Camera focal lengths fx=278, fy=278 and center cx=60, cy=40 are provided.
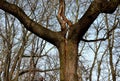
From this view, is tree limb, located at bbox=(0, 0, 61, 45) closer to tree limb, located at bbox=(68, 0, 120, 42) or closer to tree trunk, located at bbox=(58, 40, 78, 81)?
tree trunk, located at bbox=(58, 40, 78, 81)

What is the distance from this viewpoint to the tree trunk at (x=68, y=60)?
6.21 metres

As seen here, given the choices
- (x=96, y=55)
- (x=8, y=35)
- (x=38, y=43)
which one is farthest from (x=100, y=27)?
(x=8, y=35)

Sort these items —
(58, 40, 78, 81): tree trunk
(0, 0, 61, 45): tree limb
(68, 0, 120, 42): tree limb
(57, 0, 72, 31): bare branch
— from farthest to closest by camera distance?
(57, 0, 72, 31): bare branch, (0, 0, 61, 45): tree limb, (68, 0, 120, 42): tree limb, (58, 40, 78, 81): tree trunk

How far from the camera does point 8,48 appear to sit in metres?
14.1

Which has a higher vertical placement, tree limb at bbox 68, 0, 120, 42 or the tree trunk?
tree limb at bbox 68, 0, 120, 42

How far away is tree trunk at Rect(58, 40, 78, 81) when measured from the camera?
20.4 feet

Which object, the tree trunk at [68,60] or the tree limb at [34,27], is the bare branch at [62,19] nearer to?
the tree limb at [34,27]

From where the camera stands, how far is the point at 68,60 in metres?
6.34

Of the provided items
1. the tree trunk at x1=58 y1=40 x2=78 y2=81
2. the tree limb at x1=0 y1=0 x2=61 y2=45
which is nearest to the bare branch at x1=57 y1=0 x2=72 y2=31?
the tree limb at x1=0 y1=0 x2=61 y2=45

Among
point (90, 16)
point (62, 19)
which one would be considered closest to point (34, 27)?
point (62, 19)

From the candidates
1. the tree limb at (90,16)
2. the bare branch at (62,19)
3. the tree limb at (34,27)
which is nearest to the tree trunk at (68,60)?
the tree limb at (90,16)

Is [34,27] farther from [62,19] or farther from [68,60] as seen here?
[68,60]

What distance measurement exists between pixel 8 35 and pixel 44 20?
86.4 inches

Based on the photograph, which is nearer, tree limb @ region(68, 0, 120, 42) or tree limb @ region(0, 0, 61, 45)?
tree limb @ region(68, 0, 120, 42)
